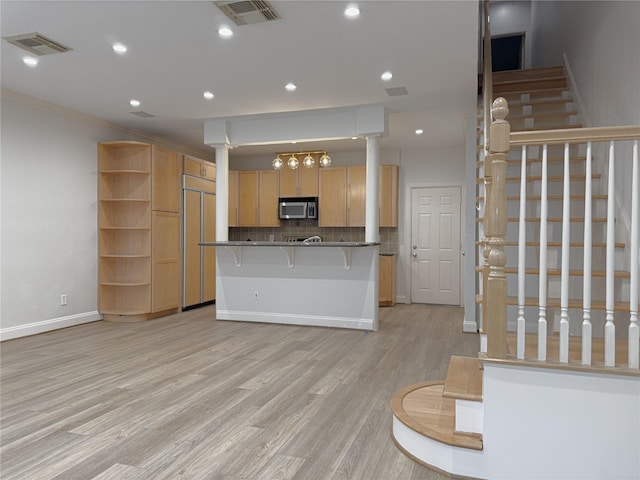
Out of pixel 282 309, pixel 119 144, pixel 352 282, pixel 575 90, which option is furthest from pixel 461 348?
pixel 119 144

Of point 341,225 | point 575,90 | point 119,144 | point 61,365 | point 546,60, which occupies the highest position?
point 546,60

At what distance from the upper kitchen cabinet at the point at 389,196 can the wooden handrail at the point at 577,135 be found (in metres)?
5.54

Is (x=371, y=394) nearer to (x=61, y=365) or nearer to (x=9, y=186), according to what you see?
(x=61, y=365)

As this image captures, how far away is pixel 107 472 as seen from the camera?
210cm

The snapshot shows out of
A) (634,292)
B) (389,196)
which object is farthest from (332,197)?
(634,292)

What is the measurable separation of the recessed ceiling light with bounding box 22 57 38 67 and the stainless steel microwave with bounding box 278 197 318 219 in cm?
446

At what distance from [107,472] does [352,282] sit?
375cm

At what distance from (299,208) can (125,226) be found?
2915 millimetres

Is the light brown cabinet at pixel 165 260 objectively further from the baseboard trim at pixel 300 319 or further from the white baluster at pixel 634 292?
the white baluster at pixel 634 292

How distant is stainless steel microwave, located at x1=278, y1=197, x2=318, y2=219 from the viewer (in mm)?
7750

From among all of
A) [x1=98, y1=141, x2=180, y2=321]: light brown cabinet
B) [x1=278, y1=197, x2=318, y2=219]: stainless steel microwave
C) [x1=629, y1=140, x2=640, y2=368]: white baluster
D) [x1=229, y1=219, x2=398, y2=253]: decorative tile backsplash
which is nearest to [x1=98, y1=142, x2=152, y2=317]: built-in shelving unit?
[x1=98, y1=141, x2=180, y2=321]: light brown cabinet

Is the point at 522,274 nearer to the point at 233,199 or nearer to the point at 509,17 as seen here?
the point at 233,199

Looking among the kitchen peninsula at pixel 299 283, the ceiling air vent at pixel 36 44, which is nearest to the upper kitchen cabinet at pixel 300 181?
the kitchen peninsula at pixel 299 283

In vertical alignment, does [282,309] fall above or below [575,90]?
below
